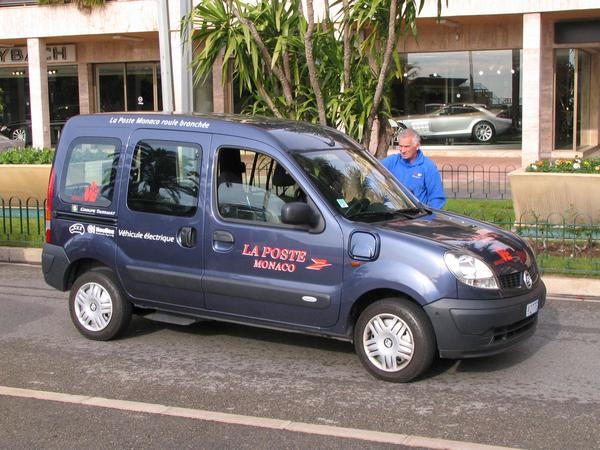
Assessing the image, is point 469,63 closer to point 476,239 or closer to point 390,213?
point 390,213

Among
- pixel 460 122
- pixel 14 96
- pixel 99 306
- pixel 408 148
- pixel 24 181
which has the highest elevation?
pixel 14 96

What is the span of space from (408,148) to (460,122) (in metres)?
14.6

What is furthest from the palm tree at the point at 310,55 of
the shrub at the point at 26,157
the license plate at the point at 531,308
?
the shrub at the point at 26,157

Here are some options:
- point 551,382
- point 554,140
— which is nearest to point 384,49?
point 551,382

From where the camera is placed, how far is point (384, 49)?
35.4ft

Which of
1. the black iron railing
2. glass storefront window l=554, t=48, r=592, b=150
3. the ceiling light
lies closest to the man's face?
the black iron railing

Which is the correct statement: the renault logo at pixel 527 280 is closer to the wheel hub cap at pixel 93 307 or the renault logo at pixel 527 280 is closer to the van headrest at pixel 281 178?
the van headrest at pixel 281 178

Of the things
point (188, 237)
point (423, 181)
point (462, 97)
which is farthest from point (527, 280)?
point (462, 97)

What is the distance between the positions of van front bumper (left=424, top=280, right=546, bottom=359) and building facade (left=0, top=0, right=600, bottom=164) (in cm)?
1393

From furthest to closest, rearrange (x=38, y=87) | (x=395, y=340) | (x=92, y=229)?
1. (x=38, y=87)
2. (x=92, y=229)
3. (x=395, y=340)

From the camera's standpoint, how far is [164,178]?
6891 millimetres

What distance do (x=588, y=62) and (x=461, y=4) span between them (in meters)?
5.11

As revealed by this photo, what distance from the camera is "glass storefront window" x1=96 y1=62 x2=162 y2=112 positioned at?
26.5 metres

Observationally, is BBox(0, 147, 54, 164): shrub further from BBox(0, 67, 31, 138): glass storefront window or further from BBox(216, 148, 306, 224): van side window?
BBox(0, 67, 31, 138): glass storefront window
